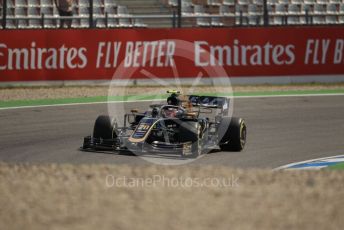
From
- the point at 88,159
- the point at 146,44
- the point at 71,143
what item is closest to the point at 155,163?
the point at 88,159

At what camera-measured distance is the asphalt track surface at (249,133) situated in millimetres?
12992

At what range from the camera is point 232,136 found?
44.7ft

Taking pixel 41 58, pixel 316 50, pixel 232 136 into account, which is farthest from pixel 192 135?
pixel 316 50

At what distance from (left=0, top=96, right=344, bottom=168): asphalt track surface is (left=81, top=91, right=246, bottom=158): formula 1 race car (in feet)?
0.66

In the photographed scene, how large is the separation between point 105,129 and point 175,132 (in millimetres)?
1222

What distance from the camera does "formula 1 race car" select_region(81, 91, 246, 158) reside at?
12.9 m

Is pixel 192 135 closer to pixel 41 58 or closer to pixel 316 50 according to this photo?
pixel 41 58

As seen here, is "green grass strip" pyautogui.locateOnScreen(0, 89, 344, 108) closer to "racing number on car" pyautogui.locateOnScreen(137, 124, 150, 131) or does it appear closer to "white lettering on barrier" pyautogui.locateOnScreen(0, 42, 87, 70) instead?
"white lettering on barrier" pyautogui.locateOnScreen(0, 42, 87, 70)

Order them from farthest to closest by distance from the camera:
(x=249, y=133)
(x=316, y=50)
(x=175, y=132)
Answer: (x=316, y=50) < (x=249, y=133) < (x=175, y=132)

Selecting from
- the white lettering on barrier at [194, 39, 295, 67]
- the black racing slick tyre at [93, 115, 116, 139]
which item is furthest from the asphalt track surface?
the white lettering on barrier at [194, 39, 295, 67]

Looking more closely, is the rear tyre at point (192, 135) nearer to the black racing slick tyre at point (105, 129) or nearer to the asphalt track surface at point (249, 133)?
the asphalt track surface at point (249, 133)

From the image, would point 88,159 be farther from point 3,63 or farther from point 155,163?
point 3,63

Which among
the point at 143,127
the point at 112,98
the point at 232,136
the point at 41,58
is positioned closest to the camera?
the point at 143,127

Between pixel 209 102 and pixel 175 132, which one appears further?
pixel 209 102
